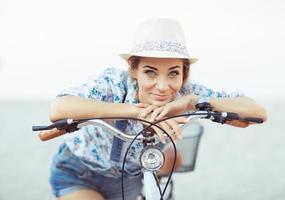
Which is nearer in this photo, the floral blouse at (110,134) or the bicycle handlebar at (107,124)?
the bicycle handlebar at (107,124)

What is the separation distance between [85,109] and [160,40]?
323 millimetres

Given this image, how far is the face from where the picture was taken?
1594 mm

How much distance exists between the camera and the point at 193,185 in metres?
4.54

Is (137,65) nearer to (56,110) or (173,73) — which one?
(173,73)

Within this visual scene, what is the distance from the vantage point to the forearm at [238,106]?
160cm

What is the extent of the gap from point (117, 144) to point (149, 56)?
37cm

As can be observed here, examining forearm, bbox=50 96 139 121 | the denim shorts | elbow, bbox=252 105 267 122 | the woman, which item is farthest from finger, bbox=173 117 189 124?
the denim shorts

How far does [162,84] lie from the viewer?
1.58m

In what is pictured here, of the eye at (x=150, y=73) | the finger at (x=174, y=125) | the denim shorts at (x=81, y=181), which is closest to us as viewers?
the finger at (x=174, y=125)

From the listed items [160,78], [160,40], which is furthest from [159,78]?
[160,40]

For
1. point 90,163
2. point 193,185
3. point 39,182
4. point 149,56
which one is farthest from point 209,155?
point 149,56

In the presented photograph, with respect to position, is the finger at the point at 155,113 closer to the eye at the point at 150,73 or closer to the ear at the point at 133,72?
the eye at the point at 150,73

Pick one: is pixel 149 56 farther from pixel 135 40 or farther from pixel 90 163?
pixel 90 163

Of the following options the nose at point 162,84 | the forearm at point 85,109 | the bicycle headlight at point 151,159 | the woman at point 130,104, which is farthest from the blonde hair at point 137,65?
the bicycle headlight at point 151,159
